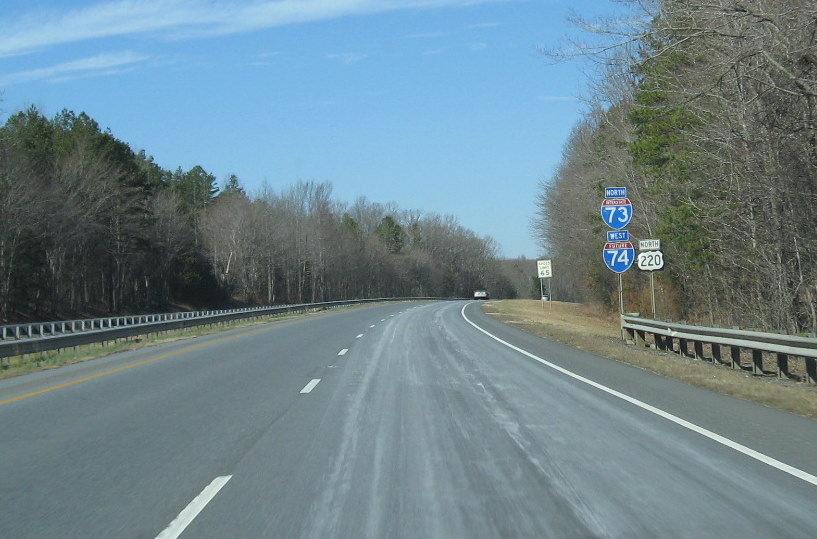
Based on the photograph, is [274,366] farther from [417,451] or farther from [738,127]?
[738,127]

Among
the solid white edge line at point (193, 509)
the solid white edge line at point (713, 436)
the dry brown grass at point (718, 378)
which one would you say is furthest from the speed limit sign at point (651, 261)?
the solid white edge line at point (193, 509)

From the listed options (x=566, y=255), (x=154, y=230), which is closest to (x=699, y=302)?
(x=566, y=255)

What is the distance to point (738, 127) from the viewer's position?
26.5 metres

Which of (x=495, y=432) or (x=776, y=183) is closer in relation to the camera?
(x=495, y=432)

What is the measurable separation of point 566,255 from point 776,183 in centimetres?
4509

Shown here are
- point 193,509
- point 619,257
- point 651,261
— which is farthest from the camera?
point 619,257

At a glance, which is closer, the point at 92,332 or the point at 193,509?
the point at 193,509

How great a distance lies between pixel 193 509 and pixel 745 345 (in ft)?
46.1

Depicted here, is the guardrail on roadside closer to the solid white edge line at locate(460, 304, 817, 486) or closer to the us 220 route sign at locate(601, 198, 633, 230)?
the solid white edge line at locate(460, 304, 817, 486)

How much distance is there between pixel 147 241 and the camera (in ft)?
277

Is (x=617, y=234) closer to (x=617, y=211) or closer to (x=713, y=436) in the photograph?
(x=617, y=211)

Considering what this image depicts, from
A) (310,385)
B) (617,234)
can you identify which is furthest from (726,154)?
(310,385)

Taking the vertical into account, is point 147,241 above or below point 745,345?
above

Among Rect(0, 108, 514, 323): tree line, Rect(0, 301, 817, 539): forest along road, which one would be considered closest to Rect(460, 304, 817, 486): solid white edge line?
Rect(0, 301, 817, 539): forest along road
